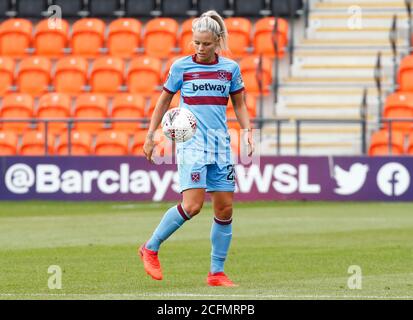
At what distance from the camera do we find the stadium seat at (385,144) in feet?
77.9

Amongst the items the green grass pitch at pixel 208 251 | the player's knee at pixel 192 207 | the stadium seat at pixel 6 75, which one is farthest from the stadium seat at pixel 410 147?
the player's knee at pixel 192 207

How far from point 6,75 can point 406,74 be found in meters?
8.21

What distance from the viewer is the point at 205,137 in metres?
10.9

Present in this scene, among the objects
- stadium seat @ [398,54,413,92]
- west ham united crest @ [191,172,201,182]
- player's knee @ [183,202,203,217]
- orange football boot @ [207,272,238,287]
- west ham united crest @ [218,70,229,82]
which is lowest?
orange football boot @ [207,272,238,287]

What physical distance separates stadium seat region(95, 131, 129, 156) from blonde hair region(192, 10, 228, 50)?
1371 centimetres

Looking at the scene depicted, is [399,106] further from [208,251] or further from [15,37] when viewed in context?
[208,251]

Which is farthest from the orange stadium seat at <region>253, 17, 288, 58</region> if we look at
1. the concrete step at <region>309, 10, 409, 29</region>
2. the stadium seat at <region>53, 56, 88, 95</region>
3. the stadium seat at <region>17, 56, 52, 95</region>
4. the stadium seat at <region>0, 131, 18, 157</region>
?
the stadium seat at <region>0, 131, 18, 157</region>

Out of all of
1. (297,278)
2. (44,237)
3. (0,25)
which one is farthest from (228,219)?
(0,25)

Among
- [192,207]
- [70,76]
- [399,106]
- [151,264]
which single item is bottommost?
[151,264]

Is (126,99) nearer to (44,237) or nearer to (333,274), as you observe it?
(44,237)

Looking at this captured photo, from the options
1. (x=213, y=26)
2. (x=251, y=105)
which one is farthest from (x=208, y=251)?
(x=251, y=105)

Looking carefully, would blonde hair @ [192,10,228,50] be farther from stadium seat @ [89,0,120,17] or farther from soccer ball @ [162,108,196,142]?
stadium seat @ [89,0,120,17]

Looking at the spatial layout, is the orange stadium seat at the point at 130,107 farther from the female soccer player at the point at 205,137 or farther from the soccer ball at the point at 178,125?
the soccer ball at the point at 178,125

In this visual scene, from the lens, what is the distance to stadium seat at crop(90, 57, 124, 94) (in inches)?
1048
